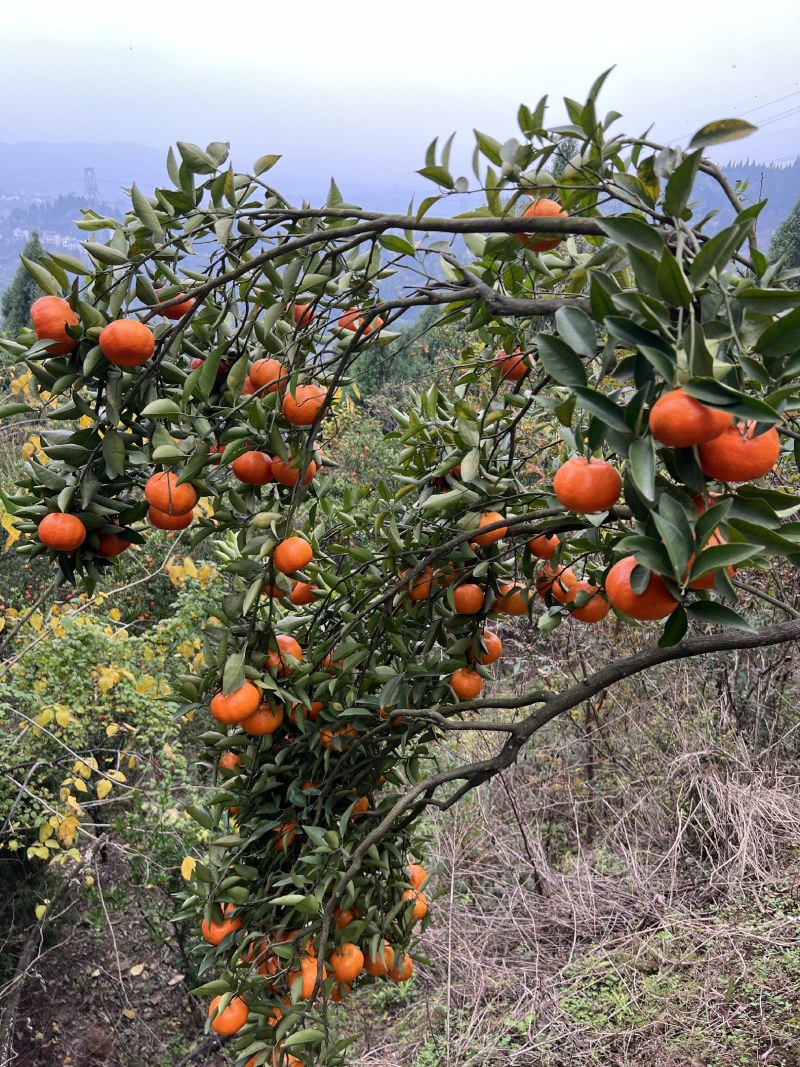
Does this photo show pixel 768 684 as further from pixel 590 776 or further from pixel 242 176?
pixel 242 176

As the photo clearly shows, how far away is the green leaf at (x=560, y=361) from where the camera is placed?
730 millimetres

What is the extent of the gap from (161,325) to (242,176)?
0.25 metres

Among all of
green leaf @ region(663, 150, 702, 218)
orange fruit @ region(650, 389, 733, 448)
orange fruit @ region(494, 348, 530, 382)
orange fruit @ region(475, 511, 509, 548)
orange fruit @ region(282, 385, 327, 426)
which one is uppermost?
green leaf @ region(663, 150, 702, 218)

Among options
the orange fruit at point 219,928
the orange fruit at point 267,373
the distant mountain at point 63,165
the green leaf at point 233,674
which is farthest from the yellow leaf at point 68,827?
the distant mountain at point 63,165

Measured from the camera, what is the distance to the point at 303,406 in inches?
44.4

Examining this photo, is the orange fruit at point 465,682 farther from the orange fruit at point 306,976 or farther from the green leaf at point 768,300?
the green leaf at point 768,300

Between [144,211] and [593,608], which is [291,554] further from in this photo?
[593,608]

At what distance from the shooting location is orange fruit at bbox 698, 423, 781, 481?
658 millimetres

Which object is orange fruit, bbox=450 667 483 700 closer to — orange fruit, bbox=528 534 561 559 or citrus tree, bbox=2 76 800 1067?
citrus tree, bbox=2 76 800 1067

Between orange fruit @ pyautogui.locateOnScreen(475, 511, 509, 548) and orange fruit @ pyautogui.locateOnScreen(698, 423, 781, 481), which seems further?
orange fruit @ pyautogui.locateOnScreen(475, 511, 509, 548)

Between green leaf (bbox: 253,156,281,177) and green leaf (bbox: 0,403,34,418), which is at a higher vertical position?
green leaf (bbox: 253,156,281,177)

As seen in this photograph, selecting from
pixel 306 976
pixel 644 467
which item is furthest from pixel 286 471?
pixel 306 976

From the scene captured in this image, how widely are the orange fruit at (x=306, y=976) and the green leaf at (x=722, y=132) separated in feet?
4.15

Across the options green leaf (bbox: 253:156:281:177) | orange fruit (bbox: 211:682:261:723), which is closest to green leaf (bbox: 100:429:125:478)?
orange fruit (bbox: 211:682:261:723)
